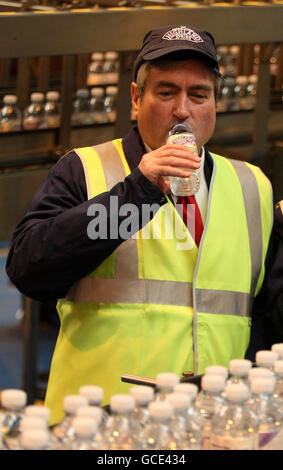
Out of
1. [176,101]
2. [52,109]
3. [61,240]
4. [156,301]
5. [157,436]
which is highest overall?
[52,109]

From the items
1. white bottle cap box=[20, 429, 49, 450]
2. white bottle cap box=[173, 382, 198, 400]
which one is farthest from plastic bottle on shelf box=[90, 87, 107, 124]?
white bottle cap box=[20, 429, 49, 450]

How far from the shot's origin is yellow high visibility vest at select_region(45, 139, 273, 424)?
8.10 ft

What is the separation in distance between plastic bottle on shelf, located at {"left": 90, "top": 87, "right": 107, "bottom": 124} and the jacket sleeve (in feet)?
8.35

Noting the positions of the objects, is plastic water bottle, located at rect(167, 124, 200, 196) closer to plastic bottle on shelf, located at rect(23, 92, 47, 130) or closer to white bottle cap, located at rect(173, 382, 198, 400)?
white bottle cap, located at rect(173, 382, 198, 400)

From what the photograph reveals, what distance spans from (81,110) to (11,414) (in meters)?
3.56

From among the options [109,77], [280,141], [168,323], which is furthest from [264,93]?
[168,323]

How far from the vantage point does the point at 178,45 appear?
8.11ft

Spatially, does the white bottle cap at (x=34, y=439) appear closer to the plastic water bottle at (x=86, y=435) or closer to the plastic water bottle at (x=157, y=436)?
the plastic water bottle at (x=86, y=435)

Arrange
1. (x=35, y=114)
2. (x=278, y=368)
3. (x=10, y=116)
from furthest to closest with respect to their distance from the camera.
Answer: (x=35, y=114)
(x=10, y=116)
(x=278, y=368)

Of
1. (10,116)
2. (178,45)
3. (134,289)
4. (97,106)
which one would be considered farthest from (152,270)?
(97,106)

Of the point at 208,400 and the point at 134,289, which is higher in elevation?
the point at 134,289

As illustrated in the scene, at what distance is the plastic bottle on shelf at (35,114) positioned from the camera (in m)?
4.56

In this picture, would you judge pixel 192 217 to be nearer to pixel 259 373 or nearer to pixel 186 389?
pixel 259 373

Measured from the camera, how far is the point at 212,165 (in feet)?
8.87
